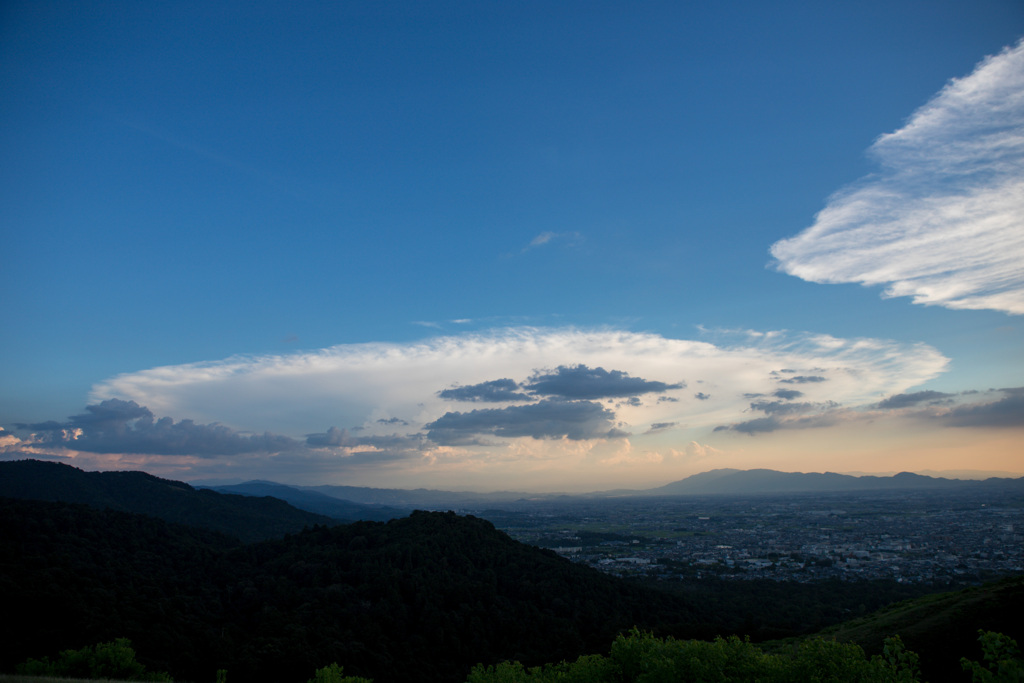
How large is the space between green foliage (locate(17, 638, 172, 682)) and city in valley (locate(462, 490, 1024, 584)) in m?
69.7

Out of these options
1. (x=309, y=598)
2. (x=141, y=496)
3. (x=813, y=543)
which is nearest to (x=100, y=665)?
(x=309, y=598)

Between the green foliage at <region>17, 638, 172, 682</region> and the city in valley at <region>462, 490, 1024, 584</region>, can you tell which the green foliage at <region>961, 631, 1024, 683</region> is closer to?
the green foliage at <region>17, 638, 172, 682</region>

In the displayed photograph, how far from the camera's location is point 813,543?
10569cm

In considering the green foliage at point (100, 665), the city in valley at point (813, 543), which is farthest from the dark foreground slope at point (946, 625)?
the city in valley at point (813, 543)

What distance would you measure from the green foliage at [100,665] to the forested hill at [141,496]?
89222 mm

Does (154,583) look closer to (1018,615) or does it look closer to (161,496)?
(1018,615)

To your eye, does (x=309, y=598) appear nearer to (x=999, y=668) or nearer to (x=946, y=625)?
(x=946, y=625)

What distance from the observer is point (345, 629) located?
47250 mm

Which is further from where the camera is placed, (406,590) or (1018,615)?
(406,590)

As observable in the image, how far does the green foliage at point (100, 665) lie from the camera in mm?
27156

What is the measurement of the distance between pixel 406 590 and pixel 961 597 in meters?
48.4

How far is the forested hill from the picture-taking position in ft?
368

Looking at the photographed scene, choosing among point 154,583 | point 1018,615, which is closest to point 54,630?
point 154,583

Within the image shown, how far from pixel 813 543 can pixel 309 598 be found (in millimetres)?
99393
